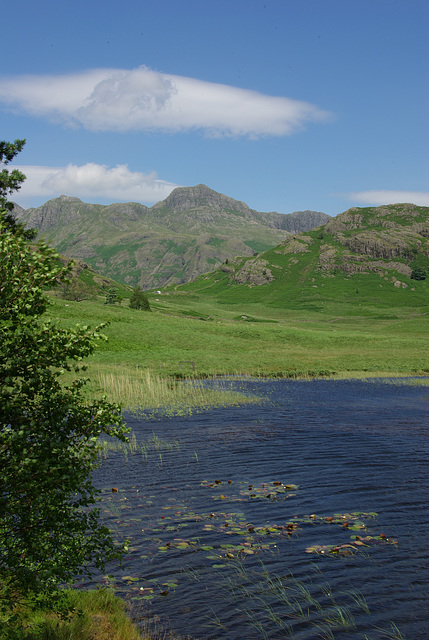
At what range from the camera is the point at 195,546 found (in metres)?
15.8

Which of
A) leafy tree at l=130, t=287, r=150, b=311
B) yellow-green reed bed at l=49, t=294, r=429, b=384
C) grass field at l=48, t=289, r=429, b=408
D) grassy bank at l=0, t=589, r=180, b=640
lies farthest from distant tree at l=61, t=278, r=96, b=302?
grassy bank at l=0, t=589, r=180, b=640

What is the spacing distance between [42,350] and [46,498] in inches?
103

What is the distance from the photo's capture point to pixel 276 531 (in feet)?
55.3

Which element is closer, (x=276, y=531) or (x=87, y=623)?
(x=87, y=623)

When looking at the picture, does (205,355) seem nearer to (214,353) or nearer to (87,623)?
(214,353)

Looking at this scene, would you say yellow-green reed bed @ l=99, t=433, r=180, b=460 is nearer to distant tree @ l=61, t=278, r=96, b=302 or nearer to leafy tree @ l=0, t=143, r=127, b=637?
leafy tree @ l=0, t=143, r=127, b=637

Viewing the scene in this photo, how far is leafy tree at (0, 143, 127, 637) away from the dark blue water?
4.40m

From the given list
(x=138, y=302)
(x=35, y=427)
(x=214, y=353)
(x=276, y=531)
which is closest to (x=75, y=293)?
(x=138, y=302)

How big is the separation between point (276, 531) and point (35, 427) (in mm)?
10908

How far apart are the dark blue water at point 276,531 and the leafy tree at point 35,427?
14.4 ft

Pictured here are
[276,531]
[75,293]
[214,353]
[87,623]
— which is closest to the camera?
[87,623]

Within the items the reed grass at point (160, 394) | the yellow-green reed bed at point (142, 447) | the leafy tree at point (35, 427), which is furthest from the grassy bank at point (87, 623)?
the reed grass at point (160, 394)

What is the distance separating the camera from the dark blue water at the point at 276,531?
1220cm

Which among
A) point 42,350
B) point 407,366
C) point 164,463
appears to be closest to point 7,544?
point 42,350
